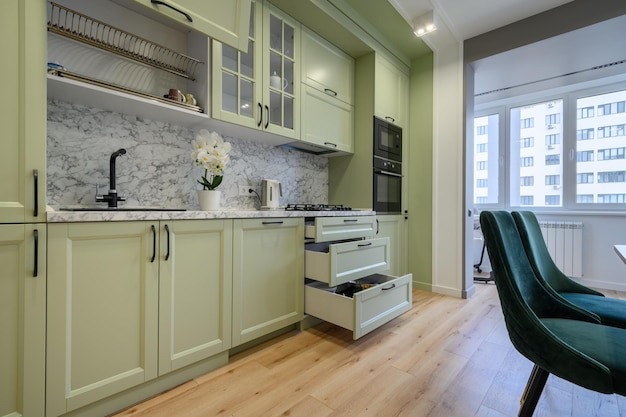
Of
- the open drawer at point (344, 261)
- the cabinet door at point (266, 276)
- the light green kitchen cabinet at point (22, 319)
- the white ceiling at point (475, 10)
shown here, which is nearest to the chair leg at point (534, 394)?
the open drawer at point (344, 261)

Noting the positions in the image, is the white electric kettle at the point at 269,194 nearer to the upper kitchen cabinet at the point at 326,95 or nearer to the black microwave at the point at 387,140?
the upper kitchen cabinet at the point at 326,95

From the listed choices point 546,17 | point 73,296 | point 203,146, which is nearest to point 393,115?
point 546,17

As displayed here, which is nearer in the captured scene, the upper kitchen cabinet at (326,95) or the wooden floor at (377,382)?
the wooden floor at (377,382)

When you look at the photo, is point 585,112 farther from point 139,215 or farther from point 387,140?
point 139,215

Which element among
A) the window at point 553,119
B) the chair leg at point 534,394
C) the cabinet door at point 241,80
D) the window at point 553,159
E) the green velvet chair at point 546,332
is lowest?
the chair leg at point 534,394

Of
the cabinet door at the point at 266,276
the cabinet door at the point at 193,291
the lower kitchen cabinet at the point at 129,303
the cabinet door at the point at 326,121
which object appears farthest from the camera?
the cabinet door at the point at 326,121

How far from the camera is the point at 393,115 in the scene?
3020 mm

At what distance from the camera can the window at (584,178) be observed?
3371mm

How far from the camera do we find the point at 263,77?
2031mm

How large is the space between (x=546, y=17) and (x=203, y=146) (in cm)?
297

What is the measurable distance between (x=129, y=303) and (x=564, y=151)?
182 inches

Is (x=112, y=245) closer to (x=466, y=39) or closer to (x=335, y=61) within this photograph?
(x=335, y=61)

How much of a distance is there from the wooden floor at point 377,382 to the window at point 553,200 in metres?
2.43

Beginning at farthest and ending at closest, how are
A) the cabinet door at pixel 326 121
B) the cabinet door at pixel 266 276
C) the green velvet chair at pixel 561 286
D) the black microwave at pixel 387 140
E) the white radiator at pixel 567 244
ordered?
the white radiator at pixel 567 244, the black microwave at pixel 387 140, the cabinet door at pixel 326 121, the cabinet door at pixel 266 276, the green velvet chair at pixel 561 286
